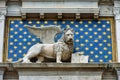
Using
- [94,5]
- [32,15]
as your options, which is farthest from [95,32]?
[32,15]

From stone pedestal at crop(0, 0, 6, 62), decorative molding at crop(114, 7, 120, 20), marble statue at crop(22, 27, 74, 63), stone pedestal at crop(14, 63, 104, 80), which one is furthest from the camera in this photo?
decorative molding at crop(114, 7, 120, 20)

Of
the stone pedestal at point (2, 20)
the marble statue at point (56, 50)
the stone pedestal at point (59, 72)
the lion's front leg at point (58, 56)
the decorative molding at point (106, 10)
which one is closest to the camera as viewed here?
the stone pedestal at point (59, 72)

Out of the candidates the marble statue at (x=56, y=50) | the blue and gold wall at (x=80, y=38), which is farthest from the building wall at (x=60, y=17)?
the marble statue at (x=56, y=50)

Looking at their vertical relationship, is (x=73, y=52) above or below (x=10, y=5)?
below

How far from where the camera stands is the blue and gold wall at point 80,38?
13.3 m

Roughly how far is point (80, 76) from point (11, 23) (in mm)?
2552

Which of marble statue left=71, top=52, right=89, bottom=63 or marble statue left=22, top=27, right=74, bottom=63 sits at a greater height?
marble statue left=22, top=27, right=74, bottom=63

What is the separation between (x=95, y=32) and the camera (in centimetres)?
1366

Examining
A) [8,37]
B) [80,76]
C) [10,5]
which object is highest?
[10,5]

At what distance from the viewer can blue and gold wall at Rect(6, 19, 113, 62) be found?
1333 cm

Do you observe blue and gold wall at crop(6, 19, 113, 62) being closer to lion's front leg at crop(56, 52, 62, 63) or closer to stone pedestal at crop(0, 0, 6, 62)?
stone pedestal at crop(0, 0, 6, 62)

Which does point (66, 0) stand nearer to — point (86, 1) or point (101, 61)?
point (86, 1)

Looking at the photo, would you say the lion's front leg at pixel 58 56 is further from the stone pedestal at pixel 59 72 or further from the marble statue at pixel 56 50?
the stone pedestal at pixel 59 72

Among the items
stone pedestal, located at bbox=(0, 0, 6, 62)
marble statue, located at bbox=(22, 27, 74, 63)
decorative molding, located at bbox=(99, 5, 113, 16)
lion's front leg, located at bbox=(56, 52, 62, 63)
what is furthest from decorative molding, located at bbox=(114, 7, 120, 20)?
stone pedestal, located at bbox=(0, 0, 6, 62)
